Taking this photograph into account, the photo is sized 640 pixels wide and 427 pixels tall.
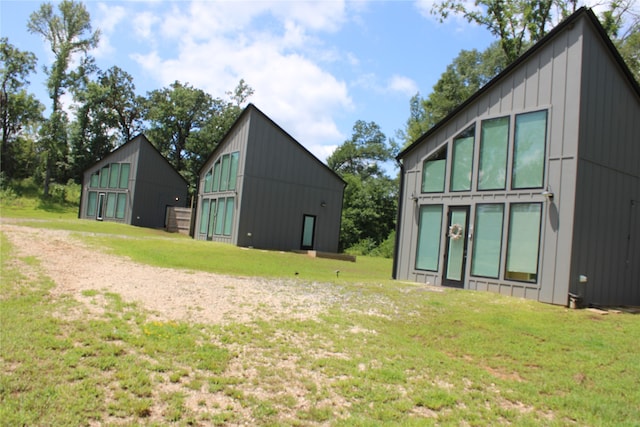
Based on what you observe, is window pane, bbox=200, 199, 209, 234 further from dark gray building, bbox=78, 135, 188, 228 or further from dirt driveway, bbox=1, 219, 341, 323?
dirt driveway, bbox=1, 219, 341, 323

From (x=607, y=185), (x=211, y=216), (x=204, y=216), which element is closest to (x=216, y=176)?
(x=211, y=216)

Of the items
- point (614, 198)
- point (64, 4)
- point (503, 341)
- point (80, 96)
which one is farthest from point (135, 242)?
point (64, 4)

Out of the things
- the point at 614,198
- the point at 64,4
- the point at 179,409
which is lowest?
the point at 179,409

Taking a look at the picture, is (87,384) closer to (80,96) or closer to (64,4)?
(80,96)

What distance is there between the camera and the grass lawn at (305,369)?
4.22m

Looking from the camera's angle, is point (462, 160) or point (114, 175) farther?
point (114, 175)

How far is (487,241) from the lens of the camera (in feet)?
39.1

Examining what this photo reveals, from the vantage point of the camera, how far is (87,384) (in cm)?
435

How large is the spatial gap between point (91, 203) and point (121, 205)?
4036 mm

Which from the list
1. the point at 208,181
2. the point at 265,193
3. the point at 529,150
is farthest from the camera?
the point at 208,181

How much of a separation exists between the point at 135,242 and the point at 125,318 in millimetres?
12202

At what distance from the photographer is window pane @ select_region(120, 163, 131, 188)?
33819 millimetres

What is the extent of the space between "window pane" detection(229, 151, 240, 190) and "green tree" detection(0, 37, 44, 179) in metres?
29.0

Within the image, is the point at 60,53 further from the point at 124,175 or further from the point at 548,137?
the point at 548,137
